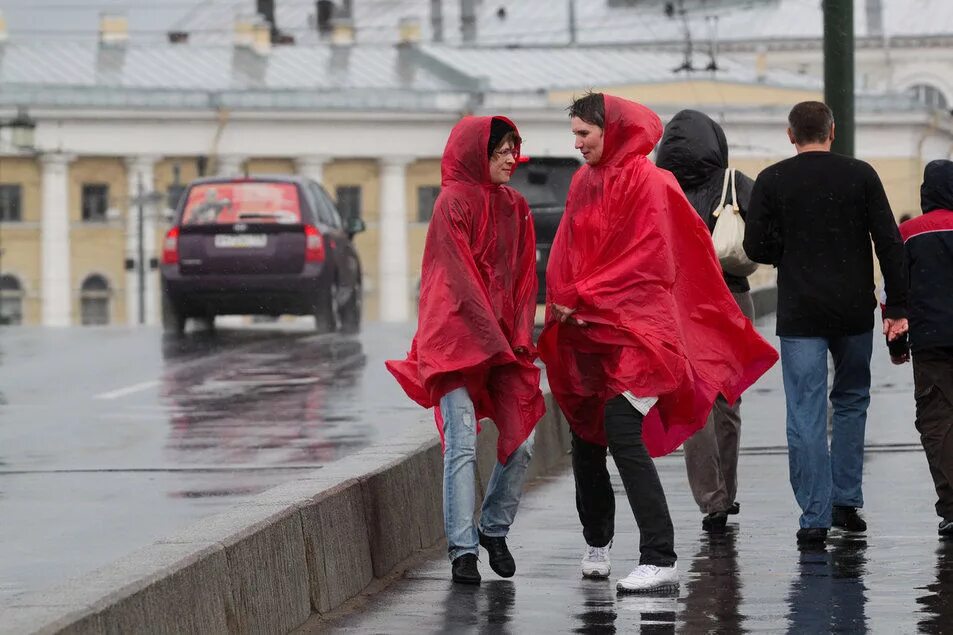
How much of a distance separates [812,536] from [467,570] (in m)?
1.50

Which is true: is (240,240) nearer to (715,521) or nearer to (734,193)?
(734,193)

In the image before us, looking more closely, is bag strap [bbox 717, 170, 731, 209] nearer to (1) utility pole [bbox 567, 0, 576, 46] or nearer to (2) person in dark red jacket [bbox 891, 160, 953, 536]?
(2) person in dark red jacket [bbox 891, 160, 953, 536]

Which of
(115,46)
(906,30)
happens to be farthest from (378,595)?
(906,30)

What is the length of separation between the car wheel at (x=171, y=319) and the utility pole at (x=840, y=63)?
9.62 m

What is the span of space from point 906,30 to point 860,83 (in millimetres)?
7983

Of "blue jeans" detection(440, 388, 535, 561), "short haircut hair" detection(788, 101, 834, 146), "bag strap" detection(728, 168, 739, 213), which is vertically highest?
"short haircut hair" detection(788, 101, 834, 146)

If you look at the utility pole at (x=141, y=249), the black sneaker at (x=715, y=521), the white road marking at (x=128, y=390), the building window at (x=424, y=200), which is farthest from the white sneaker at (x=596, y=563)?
the building window at (x=424, y=200)

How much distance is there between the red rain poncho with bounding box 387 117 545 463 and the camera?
7.88m

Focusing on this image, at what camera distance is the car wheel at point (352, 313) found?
952 inches

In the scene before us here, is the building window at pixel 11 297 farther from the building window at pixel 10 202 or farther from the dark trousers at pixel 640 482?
the dark trousers at pixel 640 482

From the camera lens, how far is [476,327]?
7.88 m

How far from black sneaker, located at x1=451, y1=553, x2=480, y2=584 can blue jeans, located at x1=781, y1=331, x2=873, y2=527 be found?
4.96 ft

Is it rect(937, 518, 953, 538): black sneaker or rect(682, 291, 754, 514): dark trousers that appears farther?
rect(682, 291, 754, 514): dark trousers

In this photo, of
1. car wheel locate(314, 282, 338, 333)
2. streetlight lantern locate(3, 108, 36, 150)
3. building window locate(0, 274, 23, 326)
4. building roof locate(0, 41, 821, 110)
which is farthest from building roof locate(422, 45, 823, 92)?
car wheel locate(314, 282, 338, 333)
